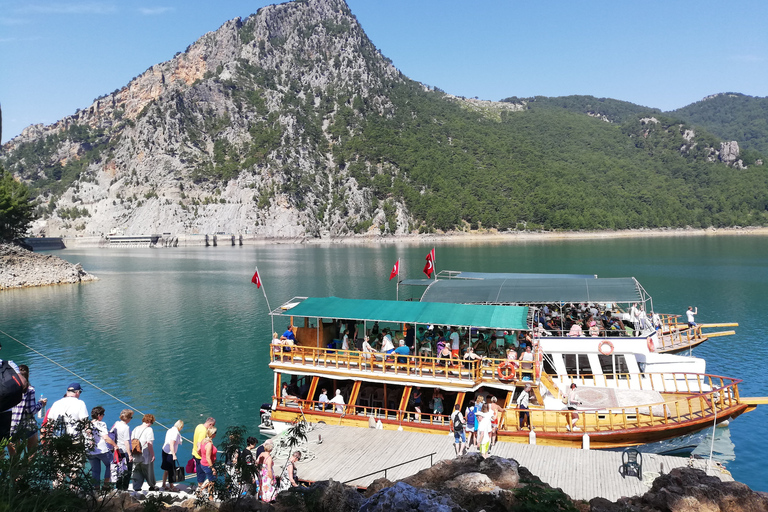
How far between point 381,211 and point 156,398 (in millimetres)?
173603

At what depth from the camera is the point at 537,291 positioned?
80.5 ft

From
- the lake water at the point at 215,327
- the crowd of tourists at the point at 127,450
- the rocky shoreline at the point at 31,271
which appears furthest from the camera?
the rocky shoreline at the point at 31,271

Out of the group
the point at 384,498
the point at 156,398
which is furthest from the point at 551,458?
the point at 156,398

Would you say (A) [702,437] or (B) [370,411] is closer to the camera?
(A) [702,437]

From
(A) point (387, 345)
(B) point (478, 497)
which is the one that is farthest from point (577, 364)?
(B) point (478, 497)

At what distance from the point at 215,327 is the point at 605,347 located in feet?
108

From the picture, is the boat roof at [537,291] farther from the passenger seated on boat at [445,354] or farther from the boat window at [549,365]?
the passenger seated on boat at [445,354]

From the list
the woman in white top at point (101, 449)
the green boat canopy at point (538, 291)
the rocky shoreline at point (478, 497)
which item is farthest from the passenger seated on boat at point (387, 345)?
the woman in white top at point (101, 449)

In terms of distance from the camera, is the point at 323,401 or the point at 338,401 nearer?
the point at 338,401

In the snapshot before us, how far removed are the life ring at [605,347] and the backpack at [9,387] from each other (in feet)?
62.5

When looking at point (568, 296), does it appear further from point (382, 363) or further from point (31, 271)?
point (31, 271)

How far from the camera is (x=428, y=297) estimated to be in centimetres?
2556

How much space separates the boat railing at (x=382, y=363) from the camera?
1748 centimetres

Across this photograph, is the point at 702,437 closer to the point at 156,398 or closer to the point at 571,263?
the point at 156,398
